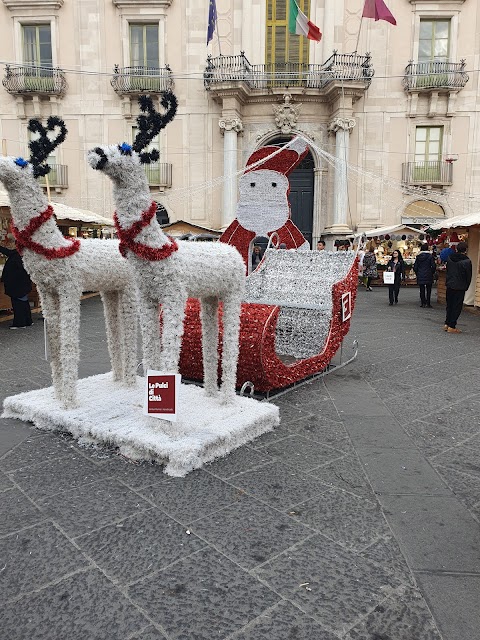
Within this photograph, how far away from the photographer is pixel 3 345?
7.08 meters

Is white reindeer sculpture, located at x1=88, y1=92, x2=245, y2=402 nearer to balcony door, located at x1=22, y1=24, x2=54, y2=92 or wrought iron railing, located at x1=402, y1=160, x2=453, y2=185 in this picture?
wrought iron railing, located at x1=402, y1=160, x2=453, y2=185

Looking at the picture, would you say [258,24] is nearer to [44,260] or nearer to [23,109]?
[23,109]

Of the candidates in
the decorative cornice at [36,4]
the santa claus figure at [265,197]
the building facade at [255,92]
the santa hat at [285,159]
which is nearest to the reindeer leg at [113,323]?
the santa claus figure at [265,197]

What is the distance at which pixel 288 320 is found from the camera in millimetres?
5914

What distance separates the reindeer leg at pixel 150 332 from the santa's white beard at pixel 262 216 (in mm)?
3079

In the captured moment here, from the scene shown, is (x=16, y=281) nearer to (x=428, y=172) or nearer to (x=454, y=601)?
(x=454, y=601)

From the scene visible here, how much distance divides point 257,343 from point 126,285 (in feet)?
3.94

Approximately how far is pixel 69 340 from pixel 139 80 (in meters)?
17.6

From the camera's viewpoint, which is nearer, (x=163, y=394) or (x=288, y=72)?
(x=163, y=394)

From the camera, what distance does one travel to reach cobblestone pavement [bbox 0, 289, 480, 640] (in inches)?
76.0

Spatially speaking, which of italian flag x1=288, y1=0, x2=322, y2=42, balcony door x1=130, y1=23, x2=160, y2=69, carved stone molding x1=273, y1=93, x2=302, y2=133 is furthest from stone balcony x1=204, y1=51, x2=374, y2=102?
italian flag x1=288, y1=0, x2=322, y2=42

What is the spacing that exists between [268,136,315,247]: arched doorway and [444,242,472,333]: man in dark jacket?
11515mm

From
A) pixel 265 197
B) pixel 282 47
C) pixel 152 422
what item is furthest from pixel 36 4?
pixel 152 422

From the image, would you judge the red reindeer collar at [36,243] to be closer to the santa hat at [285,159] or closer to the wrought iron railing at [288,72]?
the santa hat at [285,159]
